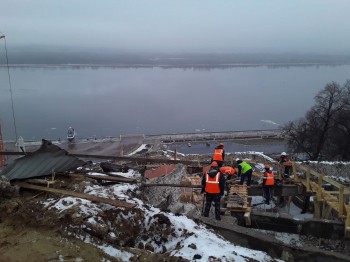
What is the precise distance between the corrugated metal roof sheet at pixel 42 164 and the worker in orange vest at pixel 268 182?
619 cm

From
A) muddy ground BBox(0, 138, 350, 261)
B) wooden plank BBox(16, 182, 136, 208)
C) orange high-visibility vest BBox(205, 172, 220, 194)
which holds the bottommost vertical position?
orange high-visibility vest BBox(205, 172, 220, 194)

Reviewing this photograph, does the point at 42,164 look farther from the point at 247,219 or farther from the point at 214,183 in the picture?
the point at 247,219

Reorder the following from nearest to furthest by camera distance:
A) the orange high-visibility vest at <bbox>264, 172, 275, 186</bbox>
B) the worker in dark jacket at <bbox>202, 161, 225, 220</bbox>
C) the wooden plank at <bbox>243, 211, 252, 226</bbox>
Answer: the worker in dark jacket at <bbox>202, 161, 225, 220</bbox>
the wooden plank at <bbox>243, 211, 252, 226</bbox>
the orange high-visibility vest at <bbox>264, 172, 275, 186</bbox>

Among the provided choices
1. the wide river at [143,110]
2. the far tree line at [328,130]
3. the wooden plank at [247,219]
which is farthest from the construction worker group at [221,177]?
the wide river at [143,110]

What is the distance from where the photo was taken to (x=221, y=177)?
8828mm

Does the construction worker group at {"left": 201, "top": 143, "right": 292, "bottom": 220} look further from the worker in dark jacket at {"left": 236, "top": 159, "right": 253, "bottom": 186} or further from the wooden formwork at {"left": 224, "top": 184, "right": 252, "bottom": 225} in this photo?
the wooden formwork at {"left": 224, "top": 184, "right": 252, "bottom": 225}

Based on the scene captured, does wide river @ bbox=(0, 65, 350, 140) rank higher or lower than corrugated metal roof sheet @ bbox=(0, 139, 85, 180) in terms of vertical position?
lower

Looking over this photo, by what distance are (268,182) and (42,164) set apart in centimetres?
718

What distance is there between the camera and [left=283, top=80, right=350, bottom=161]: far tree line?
107 ft

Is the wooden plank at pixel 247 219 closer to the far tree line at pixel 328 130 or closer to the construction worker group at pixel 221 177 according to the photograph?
the construction worker group at pixel 221 177

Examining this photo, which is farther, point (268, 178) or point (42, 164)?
point (268, 178)

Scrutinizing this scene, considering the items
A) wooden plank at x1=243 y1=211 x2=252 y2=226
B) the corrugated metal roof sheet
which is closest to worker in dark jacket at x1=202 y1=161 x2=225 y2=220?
wooden plank at x1=243 y1=211 x2=252 y2=226

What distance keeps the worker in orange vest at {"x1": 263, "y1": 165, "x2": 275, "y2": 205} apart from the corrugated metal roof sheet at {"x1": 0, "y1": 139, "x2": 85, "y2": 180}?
6.19 metres

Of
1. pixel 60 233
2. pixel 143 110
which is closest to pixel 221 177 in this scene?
pixel 60 233
